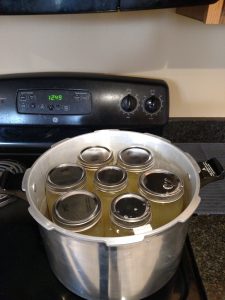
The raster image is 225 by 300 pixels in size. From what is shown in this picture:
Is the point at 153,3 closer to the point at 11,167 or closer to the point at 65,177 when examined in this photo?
the point at 65,177

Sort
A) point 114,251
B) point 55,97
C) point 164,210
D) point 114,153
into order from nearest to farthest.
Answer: point 114,251, point 164,210, point 114,153, point 55,97

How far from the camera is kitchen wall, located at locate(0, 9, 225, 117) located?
749mm

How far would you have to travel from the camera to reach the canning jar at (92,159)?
0.57m

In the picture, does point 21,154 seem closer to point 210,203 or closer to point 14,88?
point 14,88

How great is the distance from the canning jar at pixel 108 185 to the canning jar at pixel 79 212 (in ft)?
0.10

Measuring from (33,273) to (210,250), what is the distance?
0.99 feet

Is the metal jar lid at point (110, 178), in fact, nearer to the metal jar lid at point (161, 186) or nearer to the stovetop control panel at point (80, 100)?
the metal jar lid at point (161, 186)

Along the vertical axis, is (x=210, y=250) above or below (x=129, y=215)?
below

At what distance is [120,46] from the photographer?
78 cm

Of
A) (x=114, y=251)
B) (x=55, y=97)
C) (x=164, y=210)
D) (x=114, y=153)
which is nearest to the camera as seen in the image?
(x=114, y=251)

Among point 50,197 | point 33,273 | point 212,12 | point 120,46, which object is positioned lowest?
point 33,273

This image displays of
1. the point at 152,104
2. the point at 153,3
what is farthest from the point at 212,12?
the point at 152,104

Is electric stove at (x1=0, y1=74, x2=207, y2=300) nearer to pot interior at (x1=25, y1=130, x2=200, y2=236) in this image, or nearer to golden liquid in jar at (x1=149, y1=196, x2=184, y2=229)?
pot interior at (x1=25, y1=130, x2=200, y2=236)

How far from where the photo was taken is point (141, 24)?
752 mm
